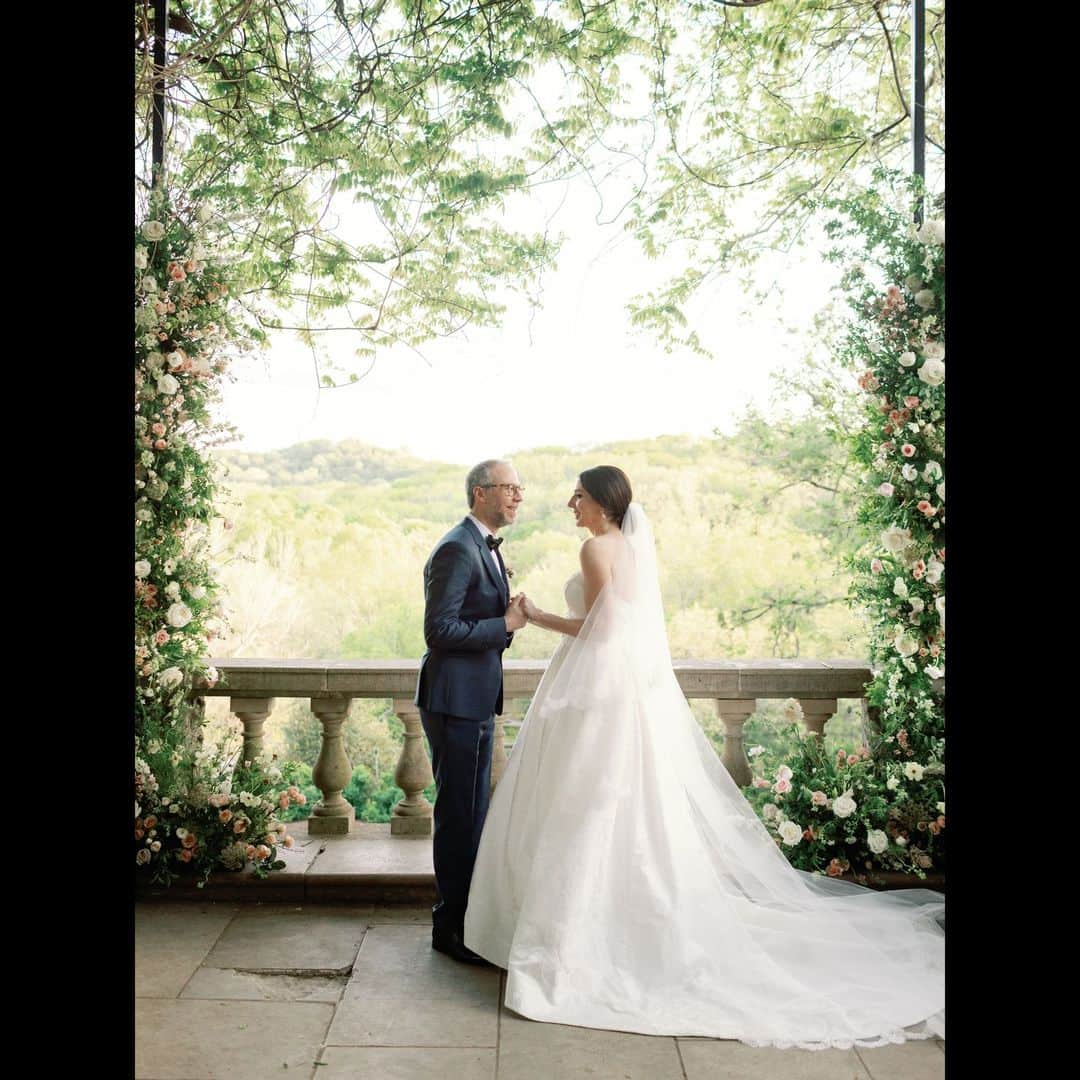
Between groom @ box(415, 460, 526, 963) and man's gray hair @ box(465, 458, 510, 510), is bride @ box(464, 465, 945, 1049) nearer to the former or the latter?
groom @ box(415, 460, 526, 963)

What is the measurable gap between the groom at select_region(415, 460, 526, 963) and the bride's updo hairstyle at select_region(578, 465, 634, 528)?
262 millimetres

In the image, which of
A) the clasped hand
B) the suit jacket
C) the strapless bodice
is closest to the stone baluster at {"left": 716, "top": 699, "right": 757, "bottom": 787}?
the strapless bodice

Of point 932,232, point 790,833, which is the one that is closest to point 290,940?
point 790,833

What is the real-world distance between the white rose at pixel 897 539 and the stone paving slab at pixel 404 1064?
7.98ft

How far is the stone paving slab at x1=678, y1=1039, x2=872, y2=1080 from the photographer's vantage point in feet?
8.90

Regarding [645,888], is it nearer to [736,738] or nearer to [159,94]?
[736,738]

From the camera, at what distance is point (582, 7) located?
4867 millimetres

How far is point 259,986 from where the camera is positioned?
3289 mm

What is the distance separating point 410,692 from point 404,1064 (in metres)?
1.72

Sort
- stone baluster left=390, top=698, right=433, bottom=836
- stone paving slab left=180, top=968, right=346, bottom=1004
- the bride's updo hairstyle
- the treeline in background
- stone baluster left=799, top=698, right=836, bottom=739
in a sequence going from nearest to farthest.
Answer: stone paving slab left=180, top=968, right=346, bottom=1004, the bride's updo hairstyle, stone baluster left=799, top=698, right=836, bottom=739, stone baluster left=390, top=698, right=433, bottom=836, the treeline in background

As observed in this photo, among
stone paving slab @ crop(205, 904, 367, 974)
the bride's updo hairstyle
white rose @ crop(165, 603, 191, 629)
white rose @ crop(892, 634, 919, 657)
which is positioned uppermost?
the bride's updo hairstyle
